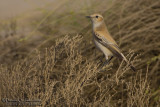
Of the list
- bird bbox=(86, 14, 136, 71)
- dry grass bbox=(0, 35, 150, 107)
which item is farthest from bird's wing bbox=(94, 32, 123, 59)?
dry grass bbox=(0, 35, 150, 107)

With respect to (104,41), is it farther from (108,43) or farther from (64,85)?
(64,85)

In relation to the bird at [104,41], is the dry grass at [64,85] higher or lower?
lower

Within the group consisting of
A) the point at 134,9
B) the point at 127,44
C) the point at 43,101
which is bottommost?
the point at 43,101

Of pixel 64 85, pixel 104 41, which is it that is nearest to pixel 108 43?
pixel 104 41

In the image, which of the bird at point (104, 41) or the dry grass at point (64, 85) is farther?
the bird at point (104, 41)

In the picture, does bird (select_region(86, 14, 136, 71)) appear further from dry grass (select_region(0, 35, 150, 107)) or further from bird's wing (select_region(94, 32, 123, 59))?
dry grass (select_region(0, 35, 150, 107))

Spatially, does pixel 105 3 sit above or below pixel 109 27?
above

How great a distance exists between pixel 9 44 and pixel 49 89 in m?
4.65

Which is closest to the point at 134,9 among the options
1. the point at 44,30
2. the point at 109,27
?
the point at 109,27

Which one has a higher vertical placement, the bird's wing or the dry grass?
the bird's wing

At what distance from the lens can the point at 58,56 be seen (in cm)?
364

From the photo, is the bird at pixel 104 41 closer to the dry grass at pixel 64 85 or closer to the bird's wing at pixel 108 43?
the bird's wing at pixel 108 43

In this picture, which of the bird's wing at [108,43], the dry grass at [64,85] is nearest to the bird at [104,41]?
the bird's wing at [108,43]

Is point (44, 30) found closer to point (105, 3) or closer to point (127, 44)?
point (105, 3)
